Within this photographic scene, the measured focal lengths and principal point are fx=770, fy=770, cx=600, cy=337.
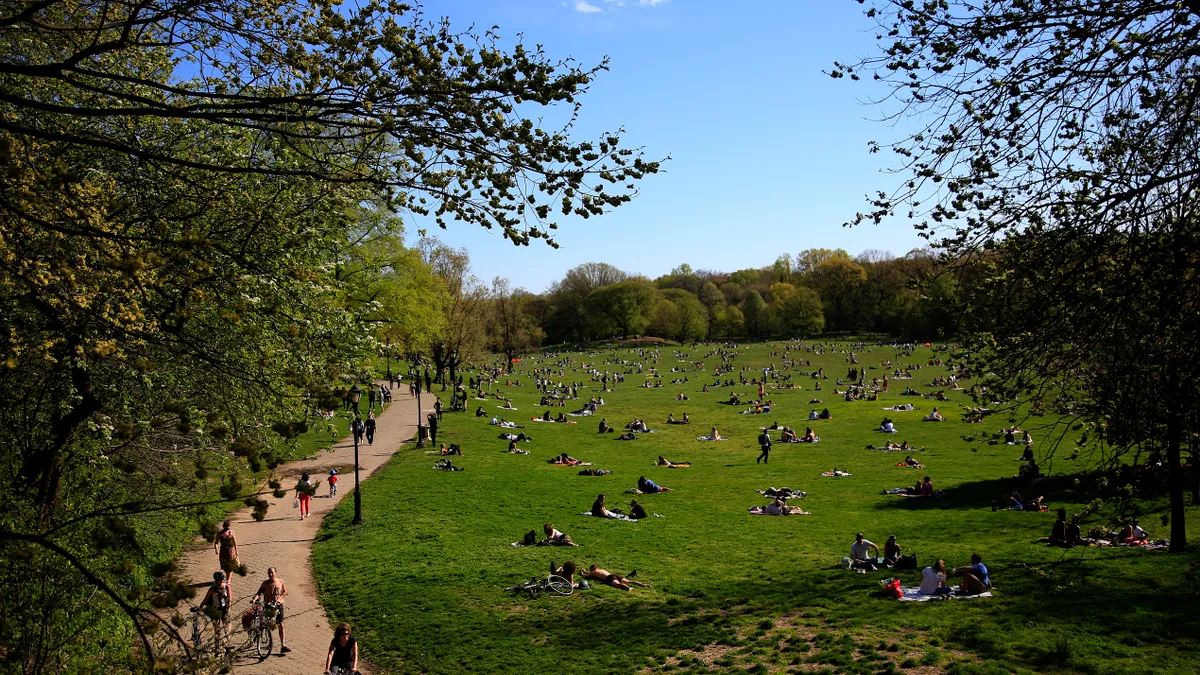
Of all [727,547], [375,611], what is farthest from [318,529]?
[727,547]

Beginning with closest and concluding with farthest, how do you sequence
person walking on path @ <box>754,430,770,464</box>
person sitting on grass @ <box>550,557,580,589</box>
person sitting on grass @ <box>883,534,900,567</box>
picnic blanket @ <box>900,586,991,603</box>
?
picnic blanket @ <box>900,586,991,603</box> < person sitting on grass @ <box>550,557,580,589</box> < person sitting on grass @ <box>883,534,900,567</box> < person walking on path @ <box>754,430,770,464</box>

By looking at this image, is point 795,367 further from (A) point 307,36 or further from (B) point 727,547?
(A) point 307,36

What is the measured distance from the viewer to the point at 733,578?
1441cm

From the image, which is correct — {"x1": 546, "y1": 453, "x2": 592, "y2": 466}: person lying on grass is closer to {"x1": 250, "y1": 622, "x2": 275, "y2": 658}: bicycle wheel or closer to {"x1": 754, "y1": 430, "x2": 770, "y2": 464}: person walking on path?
{"x1": 754, "y1": 430, "x2": 770, "y2": 464}: person walking on path

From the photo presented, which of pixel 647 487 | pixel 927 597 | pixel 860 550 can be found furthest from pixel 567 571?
pixel 647 487

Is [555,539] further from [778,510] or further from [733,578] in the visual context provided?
[778,510]

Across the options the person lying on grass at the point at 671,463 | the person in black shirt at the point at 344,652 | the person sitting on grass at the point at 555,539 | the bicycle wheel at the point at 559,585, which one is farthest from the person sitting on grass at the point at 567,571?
the person lying on grass at the point at 671,463

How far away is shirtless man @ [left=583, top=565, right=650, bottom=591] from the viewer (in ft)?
46.2

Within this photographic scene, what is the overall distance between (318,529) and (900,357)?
206ft

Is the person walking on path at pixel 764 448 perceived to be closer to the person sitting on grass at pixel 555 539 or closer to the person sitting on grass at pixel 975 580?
the person sitting on grass at pixel 555 539

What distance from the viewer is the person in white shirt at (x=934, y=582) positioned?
12.8 meters

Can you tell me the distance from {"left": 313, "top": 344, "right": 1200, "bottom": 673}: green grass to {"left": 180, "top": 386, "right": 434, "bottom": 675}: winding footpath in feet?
1.50

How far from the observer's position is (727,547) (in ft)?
55.5

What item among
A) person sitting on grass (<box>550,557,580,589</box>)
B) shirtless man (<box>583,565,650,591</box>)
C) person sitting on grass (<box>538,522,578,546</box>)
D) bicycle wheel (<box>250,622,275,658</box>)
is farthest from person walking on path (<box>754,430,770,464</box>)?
bicycle wheel (<box>250,622,275,658</box>)
